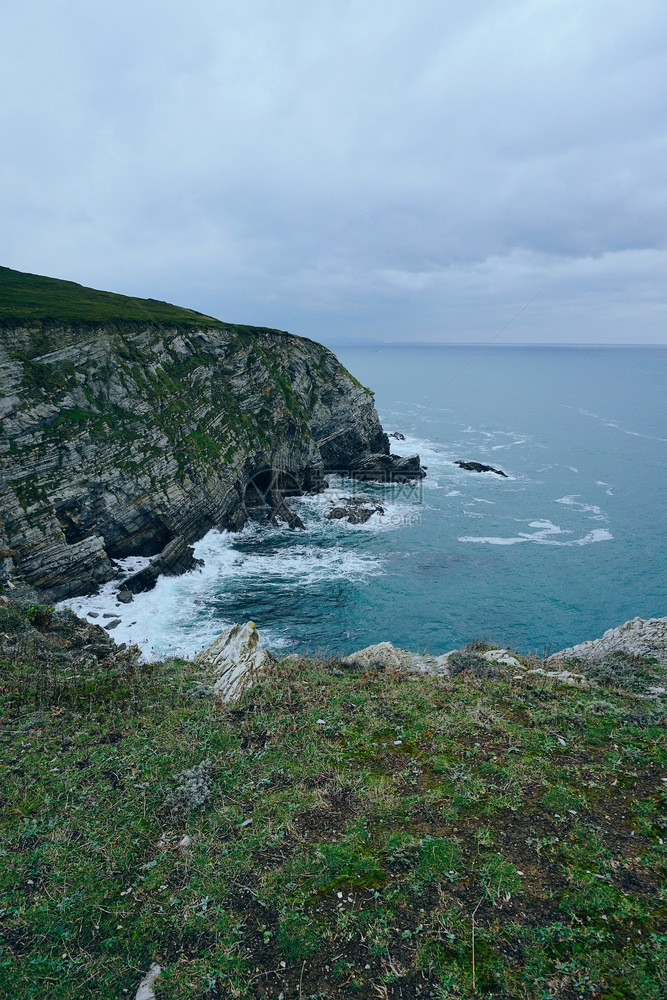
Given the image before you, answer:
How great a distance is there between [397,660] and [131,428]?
30.7 meters

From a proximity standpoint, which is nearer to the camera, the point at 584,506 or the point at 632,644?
the point at 632,644

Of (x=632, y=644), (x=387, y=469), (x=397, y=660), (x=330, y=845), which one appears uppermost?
(x=330, y=845)

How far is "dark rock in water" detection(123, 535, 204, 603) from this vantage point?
31.5m

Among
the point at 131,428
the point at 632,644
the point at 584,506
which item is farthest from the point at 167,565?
the point at 584,506

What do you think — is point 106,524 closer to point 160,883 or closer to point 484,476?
point 160,883

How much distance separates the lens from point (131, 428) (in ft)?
120

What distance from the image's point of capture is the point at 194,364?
4522cm

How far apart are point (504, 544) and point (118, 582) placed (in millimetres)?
32325

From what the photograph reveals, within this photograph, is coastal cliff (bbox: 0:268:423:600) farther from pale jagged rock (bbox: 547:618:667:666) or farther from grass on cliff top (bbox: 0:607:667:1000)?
pale jagged rock (bbox: 547:618:667:666)

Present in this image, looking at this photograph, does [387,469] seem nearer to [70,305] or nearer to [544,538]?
[544,538]

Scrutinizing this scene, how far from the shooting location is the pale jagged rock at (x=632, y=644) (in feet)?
46.8

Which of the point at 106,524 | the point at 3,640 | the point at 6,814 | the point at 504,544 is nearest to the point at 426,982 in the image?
the point at 6,814

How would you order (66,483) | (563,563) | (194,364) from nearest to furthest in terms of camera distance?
(66,483)
(563,563)
(194,364)

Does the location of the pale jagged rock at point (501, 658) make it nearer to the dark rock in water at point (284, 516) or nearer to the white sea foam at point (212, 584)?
the white sea foam at point (212, 584)
